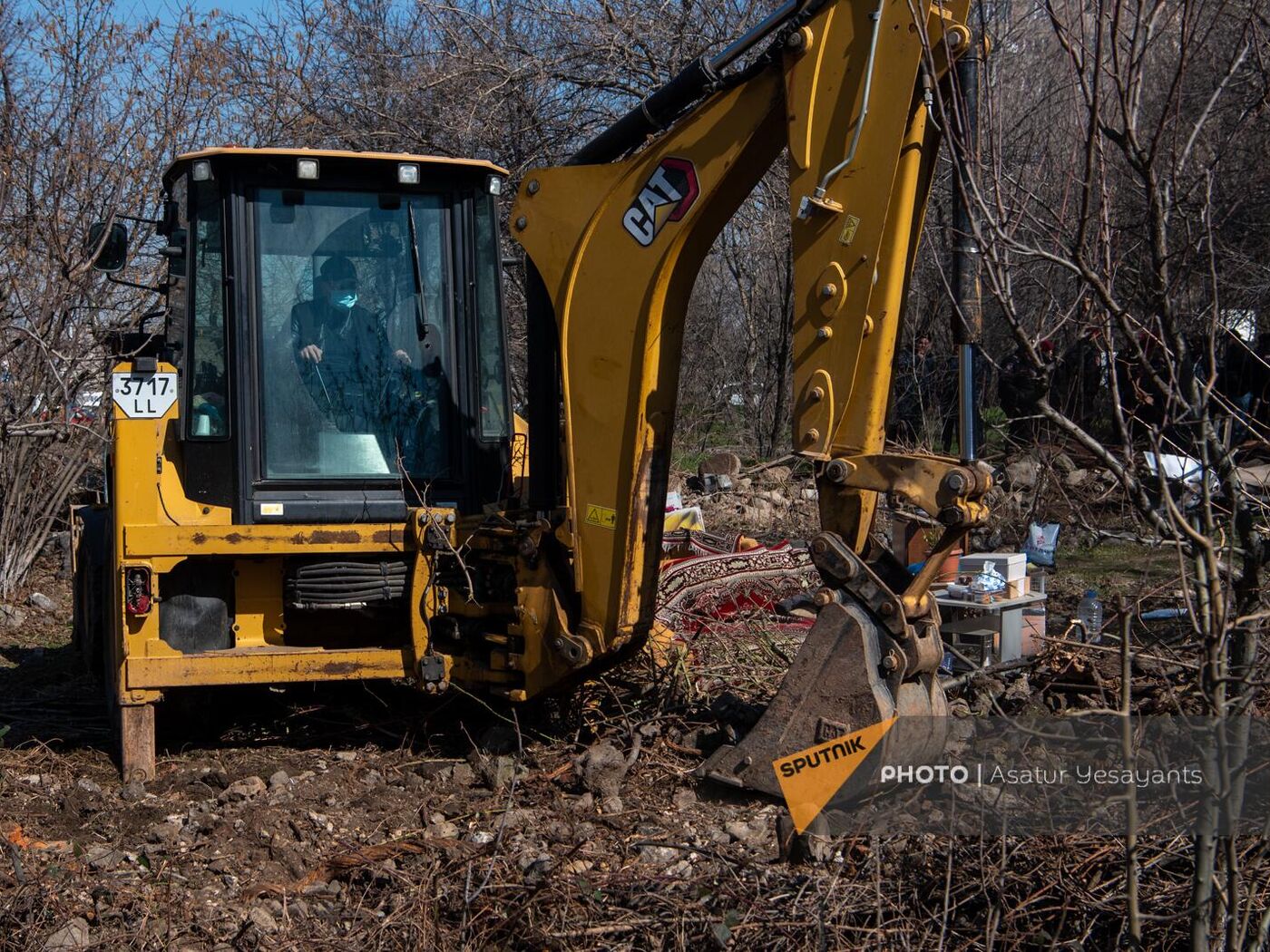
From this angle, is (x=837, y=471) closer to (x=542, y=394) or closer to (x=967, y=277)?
(x=967, y=277)

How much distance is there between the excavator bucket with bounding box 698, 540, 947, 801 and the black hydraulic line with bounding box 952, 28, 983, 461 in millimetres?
606

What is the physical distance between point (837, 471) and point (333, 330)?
8.05 ft

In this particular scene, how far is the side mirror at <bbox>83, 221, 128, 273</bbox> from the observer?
19.5ft

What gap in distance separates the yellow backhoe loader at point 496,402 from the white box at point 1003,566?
1.74 meters

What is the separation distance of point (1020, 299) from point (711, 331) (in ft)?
14.3

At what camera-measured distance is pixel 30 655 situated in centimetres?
847

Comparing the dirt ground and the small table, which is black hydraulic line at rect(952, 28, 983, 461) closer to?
the dirt ground

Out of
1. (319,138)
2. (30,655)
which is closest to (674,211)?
(30,655)

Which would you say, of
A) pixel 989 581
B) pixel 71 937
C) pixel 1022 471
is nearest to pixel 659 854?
pixel 71 937

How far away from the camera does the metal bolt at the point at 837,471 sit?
170 inches

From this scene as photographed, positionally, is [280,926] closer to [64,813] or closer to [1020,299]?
[64,813]

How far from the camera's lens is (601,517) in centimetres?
499

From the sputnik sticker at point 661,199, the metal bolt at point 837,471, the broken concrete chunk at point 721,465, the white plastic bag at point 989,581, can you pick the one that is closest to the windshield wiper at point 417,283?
the sputnik sticker at point 661,199

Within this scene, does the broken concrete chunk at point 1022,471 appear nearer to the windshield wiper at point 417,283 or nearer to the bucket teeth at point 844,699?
the windshield wiper at point 417,283
